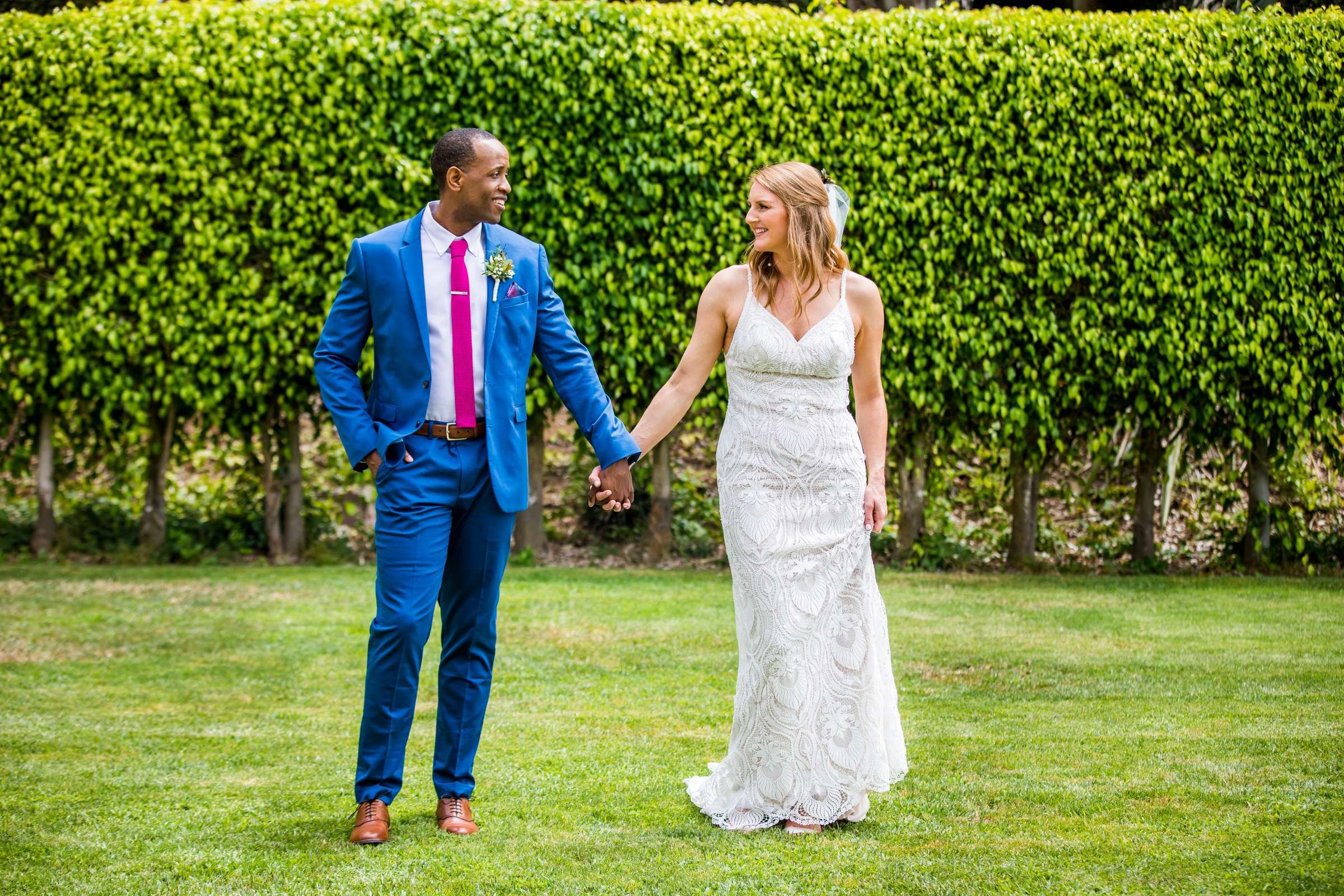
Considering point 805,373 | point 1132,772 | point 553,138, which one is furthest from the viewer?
point 553,138

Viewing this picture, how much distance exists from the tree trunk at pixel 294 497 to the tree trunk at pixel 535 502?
→ 1631 mm

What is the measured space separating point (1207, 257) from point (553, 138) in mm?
4658

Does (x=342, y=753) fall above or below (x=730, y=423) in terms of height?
below

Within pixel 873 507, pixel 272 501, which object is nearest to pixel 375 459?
pixel 873 507

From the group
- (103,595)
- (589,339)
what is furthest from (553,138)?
(103,595)

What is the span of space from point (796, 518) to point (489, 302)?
1240 millimetres

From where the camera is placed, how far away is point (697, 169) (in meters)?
9.02

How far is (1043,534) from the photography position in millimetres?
10266

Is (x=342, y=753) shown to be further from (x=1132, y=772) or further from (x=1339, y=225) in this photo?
(x=1339, y=225)

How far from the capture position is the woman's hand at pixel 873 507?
4.50 m

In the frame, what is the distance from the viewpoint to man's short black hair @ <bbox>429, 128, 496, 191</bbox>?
401cm

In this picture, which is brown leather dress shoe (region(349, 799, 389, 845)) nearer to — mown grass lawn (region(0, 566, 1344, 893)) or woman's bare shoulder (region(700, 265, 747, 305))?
mown grass lawn (region(0, 566, 1344, 893))

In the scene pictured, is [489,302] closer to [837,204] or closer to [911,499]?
[837,204]

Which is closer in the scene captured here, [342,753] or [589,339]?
[342,753]
